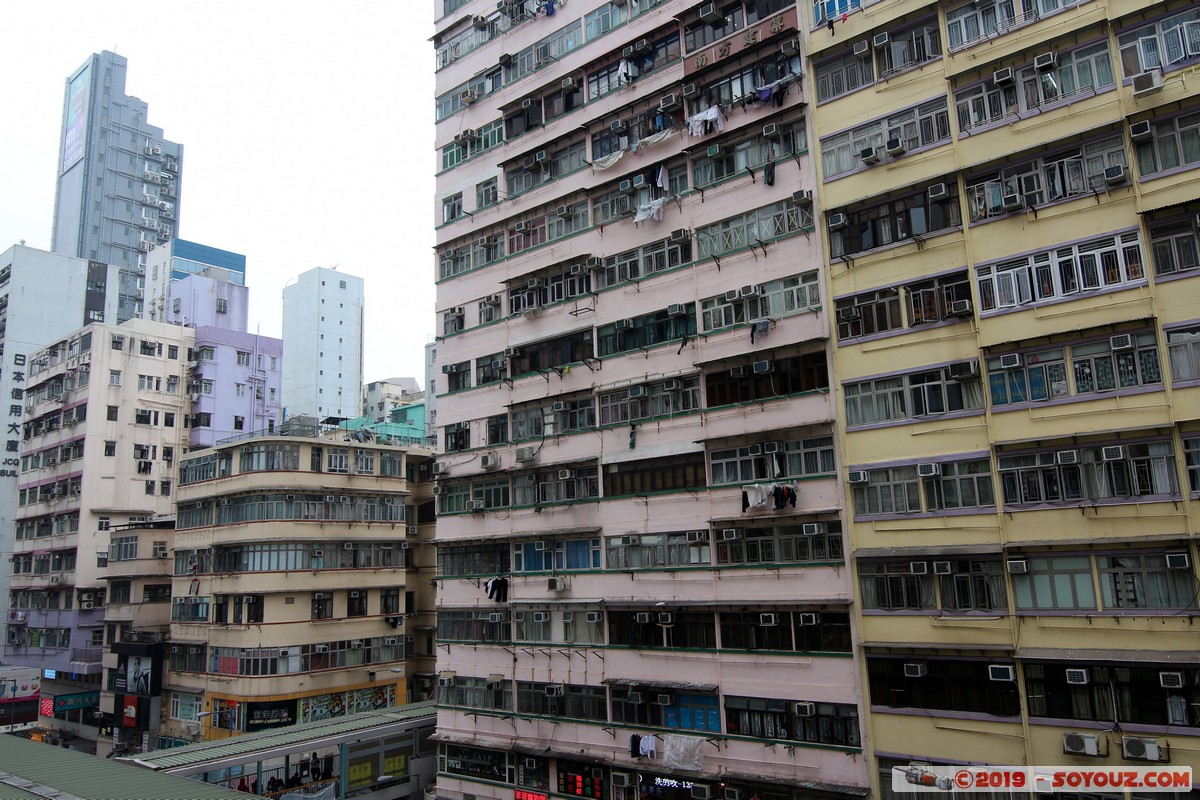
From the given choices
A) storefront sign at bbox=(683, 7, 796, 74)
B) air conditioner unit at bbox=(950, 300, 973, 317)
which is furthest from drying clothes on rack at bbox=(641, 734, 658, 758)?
storefront sign at bbox=(683, 7, 796, 74)

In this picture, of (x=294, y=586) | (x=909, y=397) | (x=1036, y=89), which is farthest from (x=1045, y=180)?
(x=294, y=586)

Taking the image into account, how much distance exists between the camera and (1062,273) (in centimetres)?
2103

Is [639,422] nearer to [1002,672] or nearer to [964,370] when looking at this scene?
[964,370]

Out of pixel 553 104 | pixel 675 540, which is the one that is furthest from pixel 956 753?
pixel 553 104

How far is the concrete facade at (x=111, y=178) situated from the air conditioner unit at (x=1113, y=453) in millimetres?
104019

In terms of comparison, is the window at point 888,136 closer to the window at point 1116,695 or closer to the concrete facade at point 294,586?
the window at point 1116,695

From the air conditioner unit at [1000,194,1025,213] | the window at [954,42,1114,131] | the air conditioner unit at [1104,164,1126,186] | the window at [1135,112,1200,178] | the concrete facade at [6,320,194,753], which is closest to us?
the window at [1135,112,1200,178]

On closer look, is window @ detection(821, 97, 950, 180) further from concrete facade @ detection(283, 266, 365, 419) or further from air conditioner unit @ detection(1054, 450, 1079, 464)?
concrete facade @ detection(283, 266, 365, 419)

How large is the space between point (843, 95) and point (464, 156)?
58.0ft

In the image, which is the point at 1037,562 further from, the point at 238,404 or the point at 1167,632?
the point at 238,404

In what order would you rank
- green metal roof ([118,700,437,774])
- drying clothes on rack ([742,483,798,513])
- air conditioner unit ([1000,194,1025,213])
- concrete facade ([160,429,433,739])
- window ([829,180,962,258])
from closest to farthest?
air conditioner unit ([1000,194,1025,213]) → window ([829,180,962,258]) → drying clothes on rack ([742,483,798,513]) → green metal roof ([118,700,437,774]) → concrete facade ([160,429,433,739])

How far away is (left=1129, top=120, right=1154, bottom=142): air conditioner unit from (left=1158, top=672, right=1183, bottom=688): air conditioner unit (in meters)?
12.1

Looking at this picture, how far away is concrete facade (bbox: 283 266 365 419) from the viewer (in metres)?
91.0

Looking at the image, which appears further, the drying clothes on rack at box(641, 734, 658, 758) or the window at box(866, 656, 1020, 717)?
the drying clothes on rack at box(641, 734, 658, 758)
